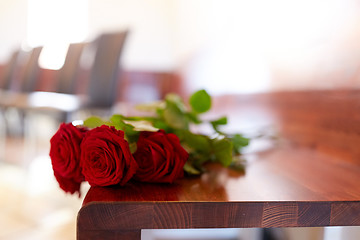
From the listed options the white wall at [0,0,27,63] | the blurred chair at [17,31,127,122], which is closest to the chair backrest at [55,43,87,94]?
the blurred chair at [17,31,127,122]

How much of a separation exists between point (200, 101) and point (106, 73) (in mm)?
1501

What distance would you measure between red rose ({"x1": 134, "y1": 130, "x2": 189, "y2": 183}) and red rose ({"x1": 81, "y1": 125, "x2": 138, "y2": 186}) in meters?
0.03

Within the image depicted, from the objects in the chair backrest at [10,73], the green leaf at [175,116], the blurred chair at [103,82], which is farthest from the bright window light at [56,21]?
the green leaf at [175,116]

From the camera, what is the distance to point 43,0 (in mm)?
4387

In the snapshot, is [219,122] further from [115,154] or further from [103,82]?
[103,82]

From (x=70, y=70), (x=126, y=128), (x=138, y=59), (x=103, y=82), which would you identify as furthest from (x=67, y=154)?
(x=138, y=59)

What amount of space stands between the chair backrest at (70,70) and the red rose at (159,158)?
1991 mm

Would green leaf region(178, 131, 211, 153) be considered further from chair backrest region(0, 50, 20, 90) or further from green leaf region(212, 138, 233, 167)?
chair backrest region(0, 50, 20, 90)

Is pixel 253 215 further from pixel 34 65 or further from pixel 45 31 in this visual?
pixel 45 31

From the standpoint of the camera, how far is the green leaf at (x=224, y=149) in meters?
0.51

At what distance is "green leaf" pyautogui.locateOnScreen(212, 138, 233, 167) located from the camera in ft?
1.67

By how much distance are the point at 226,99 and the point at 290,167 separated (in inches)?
48.0

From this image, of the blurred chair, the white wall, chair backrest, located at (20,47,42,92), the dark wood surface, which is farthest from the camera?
the white wall

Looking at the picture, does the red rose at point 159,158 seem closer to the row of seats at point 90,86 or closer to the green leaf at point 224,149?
the green leaf at point 224,149
